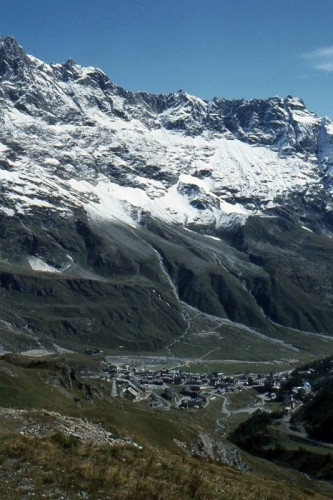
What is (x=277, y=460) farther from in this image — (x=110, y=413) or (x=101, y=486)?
(x=101, y=486)

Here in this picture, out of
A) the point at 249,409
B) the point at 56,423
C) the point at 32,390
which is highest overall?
the point at 56,423

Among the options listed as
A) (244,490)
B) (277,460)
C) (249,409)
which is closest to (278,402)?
(249,409)

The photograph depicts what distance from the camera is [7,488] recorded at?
2322cm

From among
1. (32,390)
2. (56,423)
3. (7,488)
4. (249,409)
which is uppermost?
(7,488)

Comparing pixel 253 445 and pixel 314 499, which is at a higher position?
pixel 314 499

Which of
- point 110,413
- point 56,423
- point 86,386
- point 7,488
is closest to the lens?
point 7,488

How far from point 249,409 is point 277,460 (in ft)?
294

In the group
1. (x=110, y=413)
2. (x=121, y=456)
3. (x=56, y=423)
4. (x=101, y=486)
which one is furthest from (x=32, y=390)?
(x=101, y=486)

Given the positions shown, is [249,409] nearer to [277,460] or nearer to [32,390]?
[277,460]

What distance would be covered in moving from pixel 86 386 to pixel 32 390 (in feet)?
131

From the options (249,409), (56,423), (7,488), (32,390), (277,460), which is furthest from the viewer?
(249,409)

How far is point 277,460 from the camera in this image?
104m

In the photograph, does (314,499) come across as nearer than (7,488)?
No

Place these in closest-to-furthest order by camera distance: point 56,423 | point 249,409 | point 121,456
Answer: point 121,456 → point 56,423 → point 249,409
